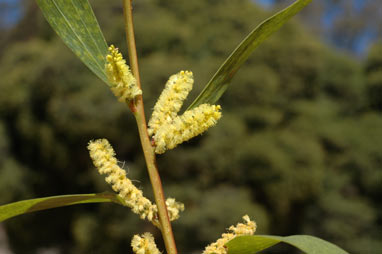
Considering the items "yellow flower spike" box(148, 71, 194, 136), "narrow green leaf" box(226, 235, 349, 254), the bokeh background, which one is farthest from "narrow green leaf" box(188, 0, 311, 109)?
the bokeh background

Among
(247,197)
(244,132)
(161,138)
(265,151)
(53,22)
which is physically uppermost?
(244,132)

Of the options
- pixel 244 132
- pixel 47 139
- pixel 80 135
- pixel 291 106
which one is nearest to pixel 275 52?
pixel 291 106

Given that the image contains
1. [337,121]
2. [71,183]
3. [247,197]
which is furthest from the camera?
[337,121]

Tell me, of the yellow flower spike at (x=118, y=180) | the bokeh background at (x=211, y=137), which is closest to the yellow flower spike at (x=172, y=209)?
the yellow flower spike at (x=118, y=180)

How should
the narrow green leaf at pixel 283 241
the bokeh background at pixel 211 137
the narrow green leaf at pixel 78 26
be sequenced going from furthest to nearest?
1. the bokeh background at pixel 211 137
2. the narrow green leaf at pixel 78 26
3. the narrow green leaf at pixel 283 241

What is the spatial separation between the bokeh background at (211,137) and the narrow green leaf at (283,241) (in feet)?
12.9

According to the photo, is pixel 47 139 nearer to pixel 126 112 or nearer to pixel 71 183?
pixel 71 183

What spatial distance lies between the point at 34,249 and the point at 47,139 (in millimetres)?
1710

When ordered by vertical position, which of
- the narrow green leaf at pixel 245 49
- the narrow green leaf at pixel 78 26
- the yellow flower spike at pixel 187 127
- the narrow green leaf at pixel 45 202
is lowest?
the narrow green leaf at pixel 45 202

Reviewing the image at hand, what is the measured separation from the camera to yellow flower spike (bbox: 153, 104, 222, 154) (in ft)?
1.05

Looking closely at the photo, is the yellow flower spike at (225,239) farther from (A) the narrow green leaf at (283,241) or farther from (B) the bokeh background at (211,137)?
(B) the bokeh background at (211,137)

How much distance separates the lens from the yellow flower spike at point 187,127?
32cm

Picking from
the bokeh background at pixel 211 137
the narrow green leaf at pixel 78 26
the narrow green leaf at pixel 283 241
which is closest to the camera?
the narrow green leaf at pixel 283 241

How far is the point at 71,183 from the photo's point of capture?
528cm
